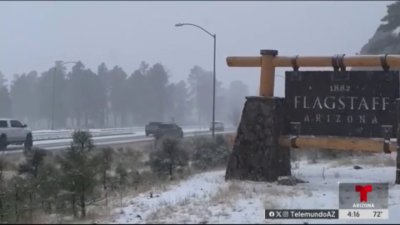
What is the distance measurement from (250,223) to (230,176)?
6.58 m

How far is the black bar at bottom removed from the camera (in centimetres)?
924

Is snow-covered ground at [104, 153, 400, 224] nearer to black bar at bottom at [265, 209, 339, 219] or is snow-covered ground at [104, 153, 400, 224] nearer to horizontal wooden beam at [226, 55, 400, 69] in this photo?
black bar at bottom at [265, 209, 339, 219]

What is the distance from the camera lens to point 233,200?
10.9 meters

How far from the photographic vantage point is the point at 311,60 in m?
15.0

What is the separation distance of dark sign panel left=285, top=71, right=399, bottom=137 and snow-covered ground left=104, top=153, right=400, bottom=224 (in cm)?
125

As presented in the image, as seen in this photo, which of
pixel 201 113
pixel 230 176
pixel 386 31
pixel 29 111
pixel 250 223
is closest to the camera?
pixel 250 223

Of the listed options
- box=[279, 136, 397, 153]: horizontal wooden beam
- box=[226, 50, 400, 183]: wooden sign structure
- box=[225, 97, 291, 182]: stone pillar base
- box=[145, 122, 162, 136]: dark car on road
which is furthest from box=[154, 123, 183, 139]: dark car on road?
box=[279, 136, 397, 153]: horizontal wooden beam

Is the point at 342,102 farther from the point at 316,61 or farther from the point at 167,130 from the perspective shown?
the point at 167,130

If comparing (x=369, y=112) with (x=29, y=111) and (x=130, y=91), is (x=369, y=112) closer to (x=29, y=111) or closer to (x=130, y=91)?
(x=29, y=111)

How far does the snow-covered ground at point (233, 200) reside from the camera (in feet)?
30.6

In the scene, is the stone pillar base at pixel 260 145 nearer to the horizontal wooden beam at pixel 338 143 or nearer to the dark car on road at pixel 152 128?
the horizontal wooden beam at pixel 338 143

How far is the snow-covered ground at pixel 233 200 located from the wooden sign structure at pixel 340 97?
92 centimetres

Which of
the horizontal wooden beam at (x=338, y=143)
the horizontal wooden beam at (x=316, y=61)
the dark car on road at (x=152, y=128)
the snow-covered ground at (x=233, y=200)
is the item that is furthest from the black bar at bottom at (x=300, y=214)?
the dark car on road at (x=152, y=128)

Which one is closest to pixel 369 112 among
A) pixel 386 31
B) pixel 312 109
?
pixel 312 109
